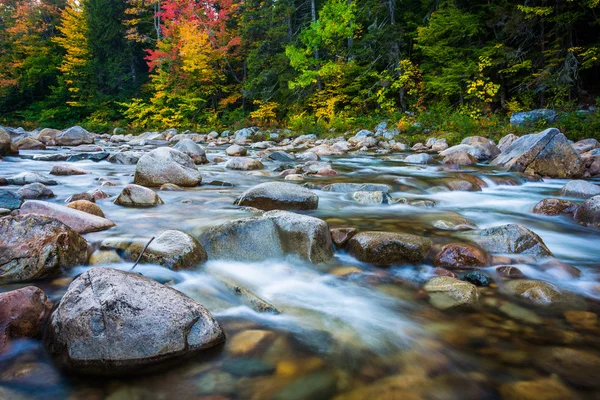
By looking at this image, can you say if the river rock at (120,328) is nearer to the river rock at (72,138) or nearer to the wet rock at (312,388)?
the wet rock at (312,388)

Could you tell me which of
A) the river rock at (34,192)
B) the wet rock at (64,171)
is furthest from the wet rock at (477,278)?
the wet rock at (64,171)

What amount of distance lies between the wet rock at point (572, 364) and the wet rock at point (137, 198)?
13.3ft

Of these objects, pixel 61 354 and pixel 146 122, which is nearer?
pixel 61 354

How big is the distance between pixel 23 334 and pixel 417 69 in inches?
735

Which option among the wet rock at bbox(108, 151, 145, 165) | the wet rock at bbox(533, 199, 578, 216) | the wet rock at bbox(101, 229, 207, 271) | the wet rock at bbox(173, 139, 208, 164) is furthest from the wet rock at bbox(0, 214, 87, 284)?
the wet rock at bbox(108, 151, 145, 165)

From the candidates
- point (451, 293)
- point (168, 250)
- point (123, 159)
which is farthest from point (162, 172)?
point (451, 293)

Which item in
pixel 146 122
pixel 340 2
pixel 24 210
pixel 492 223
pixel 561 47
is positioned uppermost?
pixel 340 2

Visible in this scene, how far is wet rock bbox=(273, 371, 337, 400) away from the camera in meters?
1.58

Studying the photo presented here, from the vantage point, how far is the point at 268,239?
3047 mm

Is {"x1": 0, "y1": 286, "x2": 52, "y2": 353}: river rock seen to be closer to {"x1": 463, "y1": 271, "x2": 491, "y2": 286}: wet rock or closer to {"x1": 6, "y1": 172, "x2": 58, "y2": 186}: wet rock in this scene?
{"x1": 463, "y1": 271, "x2": 491, "y2": 286}: wet rock

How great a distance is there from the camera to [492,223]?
14.3 ft

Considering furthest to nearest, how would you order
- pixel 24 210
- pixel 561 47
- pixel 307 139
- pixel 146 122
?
pixel 146 122 < pixel 307 139 < pixel 561 47 < pixel 24 210

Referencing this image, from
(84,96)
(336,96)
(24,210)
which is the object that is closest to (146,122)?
(84,96)

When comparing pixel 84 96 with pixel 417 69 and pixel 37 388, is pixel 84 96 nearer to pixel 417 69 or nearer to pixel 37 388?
pixel 417 69
